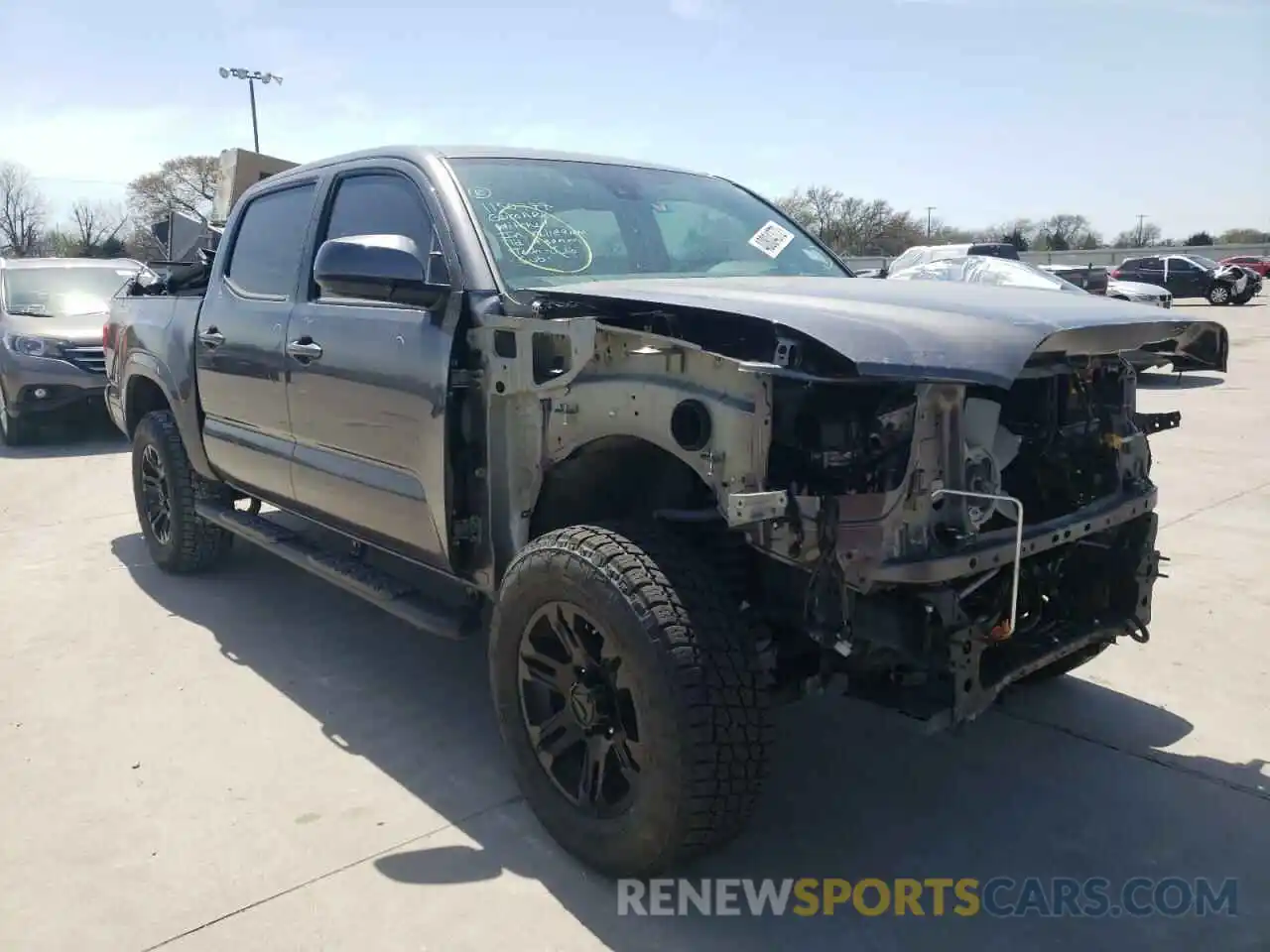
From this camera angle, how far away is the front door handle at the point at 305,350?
383 centimetres

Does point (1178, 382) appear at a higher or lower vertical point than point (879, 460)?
lower

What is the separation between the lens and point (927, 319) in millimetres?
2447

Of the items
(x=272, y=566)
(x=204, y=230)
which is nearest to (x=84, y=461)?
(x=204, y=230)

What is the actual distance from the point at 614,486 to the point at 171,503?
3190mm

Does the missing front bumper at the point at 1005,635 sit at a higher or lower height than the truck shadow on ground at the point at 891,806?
higher

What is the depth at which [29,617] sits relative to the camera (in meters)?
4.93

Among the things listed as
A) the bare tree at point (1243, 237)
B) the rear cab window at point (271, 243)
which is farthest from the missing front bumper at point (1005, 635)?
the bare tree at point (1243, 237)

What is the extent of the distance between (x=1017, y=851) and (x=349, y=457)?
8.25 ft

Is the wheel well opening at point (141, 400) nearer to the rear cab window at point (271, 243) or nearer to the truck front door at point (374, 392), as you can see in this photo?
the rear cab window at point (271, 243)

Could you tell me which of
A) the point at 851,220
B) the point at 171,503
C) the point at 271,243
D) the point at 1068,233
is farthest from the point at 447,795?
the point at 1068,233

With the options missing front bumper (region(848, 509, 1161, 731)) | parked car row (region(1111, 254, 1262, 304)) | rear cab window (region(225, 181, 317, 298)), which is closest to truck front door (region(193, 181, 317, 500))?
rear cab window (region(225, 181, 317, 298))

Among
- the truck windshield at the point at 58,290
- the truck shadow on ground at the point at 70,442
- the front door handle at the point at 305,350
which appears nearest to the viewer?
the front door handle at the point at 305,350

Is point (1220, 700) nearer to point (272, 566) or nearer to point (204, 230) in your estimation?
point (272, 566)

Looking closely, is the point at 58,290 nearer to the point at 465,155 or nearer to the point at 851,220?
the point at 465,155
